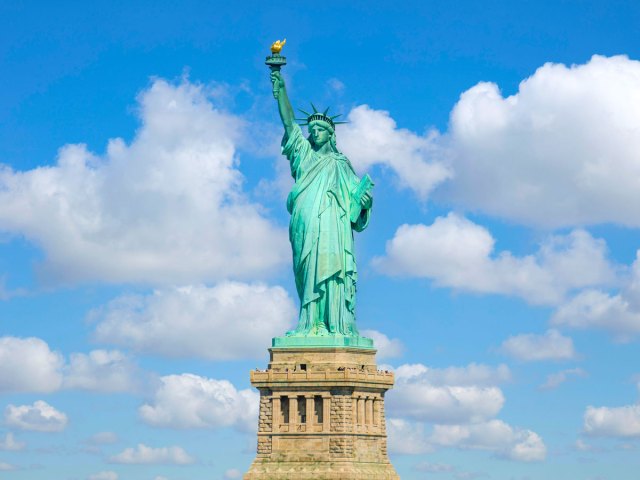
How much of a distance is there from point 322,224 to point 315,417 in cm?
860

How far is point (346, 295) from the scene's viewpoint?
9169 centimetres

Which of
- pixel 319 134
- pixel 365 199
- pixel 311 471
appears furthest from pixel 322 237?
pixel 311 471

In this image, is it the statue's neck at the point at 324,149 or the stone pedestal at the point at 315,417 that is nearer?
the stone pedestal at the point at 315,417

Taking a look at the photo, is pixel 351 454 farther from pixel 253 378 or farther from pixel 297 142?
pixel 297 142

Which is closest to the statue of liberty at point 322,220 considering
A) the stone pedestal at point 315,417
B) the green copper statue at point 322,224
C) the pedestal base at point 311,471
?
the green copper statue at point 322,224

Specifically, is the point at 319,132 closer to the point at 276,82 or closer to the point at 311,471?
the point at 276,82

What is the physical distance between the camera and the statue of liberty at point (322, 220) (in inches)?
3593

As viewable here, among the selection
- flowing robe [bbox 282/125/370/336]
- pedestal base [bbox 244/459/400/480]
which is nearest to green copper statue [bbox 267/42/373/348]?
flowing robe [bbox 282/125/370/336]

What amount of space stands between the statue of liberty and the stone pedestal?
42.1 inches

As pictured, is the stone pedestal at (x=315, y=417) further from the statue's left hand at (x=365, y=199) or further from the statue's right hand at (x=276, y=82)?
the statue's right hand at (x=276, y=82)

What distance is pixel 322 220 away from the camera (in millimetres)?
91938

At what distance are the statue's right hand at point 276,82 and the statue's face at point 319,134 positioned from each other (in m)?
2.23

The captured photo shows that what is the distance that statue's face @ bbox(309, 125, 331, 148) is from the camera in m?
93.4

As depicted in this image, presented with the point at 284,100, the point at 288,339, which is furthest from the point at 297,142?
the point at 288,339
